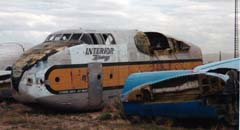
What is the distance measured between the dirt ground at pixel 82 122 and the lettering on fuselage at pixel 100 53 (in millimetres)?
1983

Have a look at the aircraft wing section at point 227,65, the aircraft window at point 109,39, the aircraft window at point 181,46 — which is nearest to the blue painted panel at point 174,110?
the aircraft wing section at point 227,65

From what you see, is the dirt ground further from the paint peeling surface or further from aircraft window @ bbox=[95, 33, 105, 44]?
aircraft window @ bbox=[95, 33, 105, 44]

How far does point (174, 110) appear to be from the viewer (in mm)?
13922

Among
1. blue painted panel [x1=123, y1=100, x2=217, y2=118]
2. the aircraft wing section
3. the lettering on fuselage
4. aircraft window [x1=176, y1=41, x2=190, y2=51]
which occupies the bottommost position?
blue painted panel [x1=123, y1=100, x2=217, y2=118]

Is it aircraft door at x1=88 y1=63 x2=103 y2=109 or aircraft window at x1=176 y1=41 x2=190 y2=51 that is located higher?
aircraft window at x1=176 y1=41 x2=190 y2=51

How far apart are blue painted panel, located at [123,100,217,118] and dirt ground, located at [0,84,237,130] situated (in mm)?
278

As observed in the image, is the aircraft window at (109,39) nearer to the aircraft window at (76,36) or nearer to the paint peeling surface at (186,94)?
the aircraft window at (76,36)

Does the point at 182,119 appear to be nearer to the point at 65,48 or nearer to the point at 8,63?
the point at 65,48

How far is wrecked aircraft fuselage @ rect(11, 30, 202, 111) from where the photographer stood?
1797cm

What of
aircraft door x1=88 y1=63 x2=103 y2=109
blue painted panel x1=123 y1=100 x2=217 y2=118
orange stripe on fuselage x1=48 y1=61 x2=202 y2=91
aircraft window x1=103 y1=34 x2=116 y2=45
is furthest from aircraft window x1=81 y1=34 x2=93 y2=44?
blue painted panel x1=123 y1=100 x2=217 y2=118

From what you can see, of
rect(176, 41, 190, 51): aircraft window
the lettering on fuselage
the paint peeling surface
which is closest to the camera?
the paint peeling surface

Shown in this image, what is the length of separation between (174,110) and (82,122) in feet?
11.6

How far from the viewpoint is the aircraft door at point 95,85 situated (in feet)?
62.1

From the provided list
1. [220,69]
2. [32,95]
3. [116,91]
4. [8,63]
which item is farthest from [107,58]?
[8,63]
